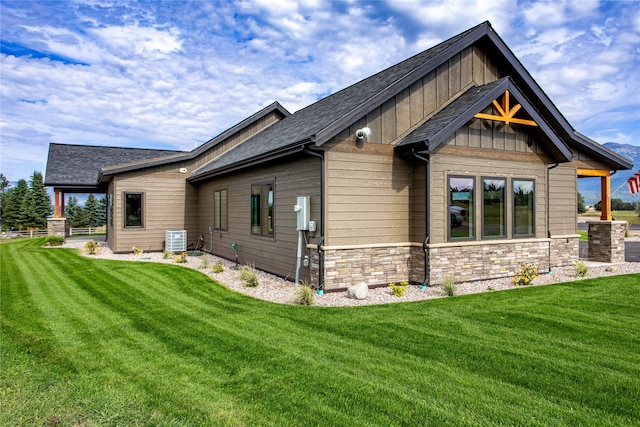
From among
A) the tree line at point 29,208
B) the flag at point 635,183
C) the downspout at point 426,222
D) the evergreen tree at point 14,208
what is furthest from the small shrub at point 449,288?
the evergreen tree at point 14,208

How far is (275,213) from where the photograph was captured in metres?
Answer: 9.94

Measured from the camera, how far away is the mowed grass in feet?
10.5

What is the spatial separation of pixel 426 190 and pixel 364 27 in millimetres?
6556

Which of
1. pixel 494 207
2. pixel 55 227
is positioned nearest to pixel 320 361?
pixel 494 207

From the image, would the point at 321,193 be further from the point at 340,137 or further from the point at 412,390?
the point at 412,390

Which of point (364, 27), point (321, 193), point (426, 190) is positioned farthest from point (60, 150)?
point (426, 190)

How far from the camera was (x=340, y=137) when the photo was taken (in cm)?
802

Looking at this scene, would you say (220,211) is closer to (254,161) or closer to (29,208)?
(254,161)

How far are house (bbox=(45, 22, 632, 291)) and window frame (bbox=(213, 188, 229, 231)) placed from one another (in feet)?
6.07

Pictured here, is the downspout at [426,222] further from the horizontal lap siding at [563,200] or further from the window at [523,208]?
Answer: the horizontal lap siding at [563,200]

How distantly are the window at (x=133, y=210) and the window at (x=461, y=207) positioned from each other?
38.5ft

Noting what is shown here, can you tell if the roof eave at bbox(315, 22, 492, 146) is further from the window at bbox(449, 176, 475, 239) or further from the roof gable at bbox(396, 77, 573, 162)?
the window at bbox(449, 176, 475, 239)

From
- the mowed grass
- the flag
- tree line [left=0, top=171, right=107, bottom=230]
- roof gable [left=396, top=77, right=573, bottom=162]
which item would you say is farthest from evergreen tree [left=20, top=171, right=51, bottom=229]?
the flag

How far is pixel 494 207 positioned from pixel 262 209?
5.76 metres
